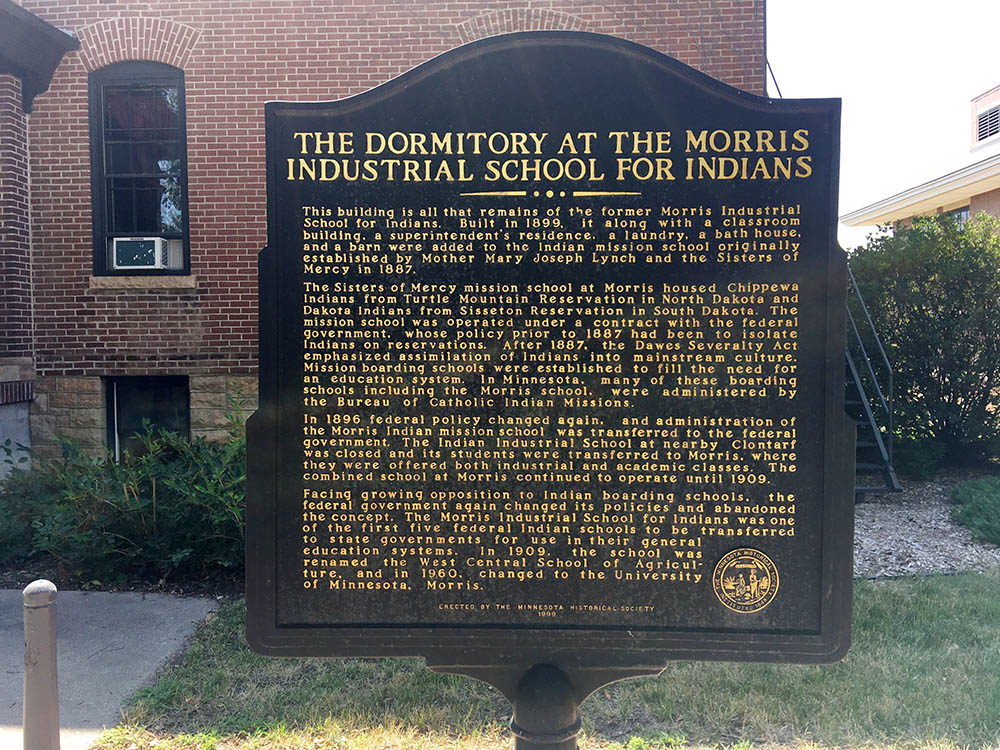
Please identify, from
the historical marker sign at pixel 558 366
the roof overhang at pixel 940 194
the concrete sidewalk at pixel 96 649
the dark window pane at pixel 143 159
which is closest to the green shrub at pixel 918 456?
the concrete sidewalk at pixel 96 649

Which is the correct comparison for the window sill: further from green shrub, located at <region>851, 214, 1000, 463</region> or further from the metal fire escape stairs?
green shrub, located at <region>851, 214, 1000, 463</region>

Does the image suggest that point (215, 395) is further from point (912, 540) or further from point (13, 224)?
point (912, 540)

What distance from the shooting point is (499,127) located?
96.3 inches

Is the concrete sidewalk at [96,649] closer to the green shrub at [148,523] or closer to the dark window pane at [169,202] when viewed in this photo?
the green shrub at [148,523]

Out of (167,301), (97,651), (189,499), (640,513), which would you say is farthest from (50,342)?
(640,513)

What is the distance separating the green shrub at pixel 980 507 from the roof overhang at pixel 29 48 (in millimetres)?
10196

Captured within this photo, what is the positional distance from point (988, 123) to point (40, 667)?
30656mm

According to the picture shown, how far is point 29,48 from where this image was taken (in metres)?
8.53

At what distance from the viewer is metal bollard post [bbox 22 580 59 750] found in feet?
10.4

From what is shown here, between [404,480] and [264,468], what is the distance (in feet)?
1.36

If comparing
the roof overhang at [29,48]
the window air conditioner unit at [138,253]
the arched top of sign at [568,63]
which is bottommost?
the arched top of sign at [568,63]

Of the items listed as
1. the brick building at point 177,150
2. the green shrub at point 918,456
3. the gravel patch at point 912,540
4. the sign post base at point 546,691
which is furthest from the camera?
the green shrub at point 918,456

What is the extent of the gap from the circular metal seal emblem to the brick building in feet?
24.8

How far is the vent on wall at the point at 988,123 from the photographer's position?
26.1 m
